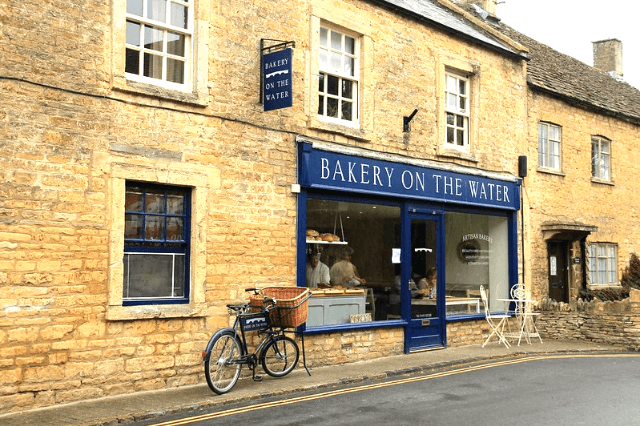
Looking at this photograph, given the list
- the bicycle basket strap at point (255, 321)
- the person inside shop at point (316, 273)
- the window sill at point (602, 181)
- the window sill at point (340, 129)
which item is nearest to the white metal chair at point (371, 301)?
the person inside shop at point (316, 273)

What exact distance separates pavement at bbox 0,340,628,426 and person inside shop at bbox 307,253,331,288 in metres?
1.39

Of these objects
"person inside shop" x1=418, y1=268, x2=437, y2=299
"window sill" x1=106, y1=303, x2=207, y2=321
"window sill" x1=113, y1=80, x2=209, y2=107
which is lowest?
"window sill" x1=106, y1=303, x2=207, y2=321

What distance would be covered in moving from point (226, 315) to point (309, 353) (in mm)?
1789

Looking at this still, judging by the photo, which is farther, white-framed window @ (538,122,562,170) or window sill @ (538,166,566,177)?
white-framed window @ (538,122,562,170)

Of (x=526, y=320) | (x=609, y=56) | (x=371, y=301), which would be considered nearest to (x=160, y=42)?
(x=371, y=301)

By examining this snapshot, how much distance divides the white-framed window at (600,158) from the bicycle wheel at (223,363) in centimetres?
1349

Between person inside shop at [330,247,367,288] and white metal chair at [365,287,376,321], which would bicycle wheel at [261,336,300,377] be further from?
white metal chair at [365,287,376,321]

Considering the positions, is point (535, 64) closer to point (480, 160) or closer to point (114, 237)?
point (480, 160)

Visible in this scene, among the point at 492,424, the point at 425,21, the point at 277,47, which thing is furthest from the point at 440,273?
the point at 492,424

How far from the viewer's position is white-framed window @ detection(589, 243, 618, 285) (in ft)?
63.6

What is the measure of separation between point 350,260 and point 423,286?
76.6 inches

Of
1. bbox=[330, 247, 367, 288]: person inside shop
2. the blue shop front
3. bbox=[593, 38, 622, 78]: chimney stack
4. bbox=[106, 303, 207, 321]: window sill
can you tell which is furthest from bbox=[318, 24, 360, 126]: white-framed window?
bbox=[593, 38, 622, 78]: chimney stack

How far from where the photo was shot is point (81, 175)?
28.9 feet

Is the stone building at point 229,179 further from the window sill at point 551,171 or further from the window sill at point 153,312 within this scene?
the window sill at point 551,171
